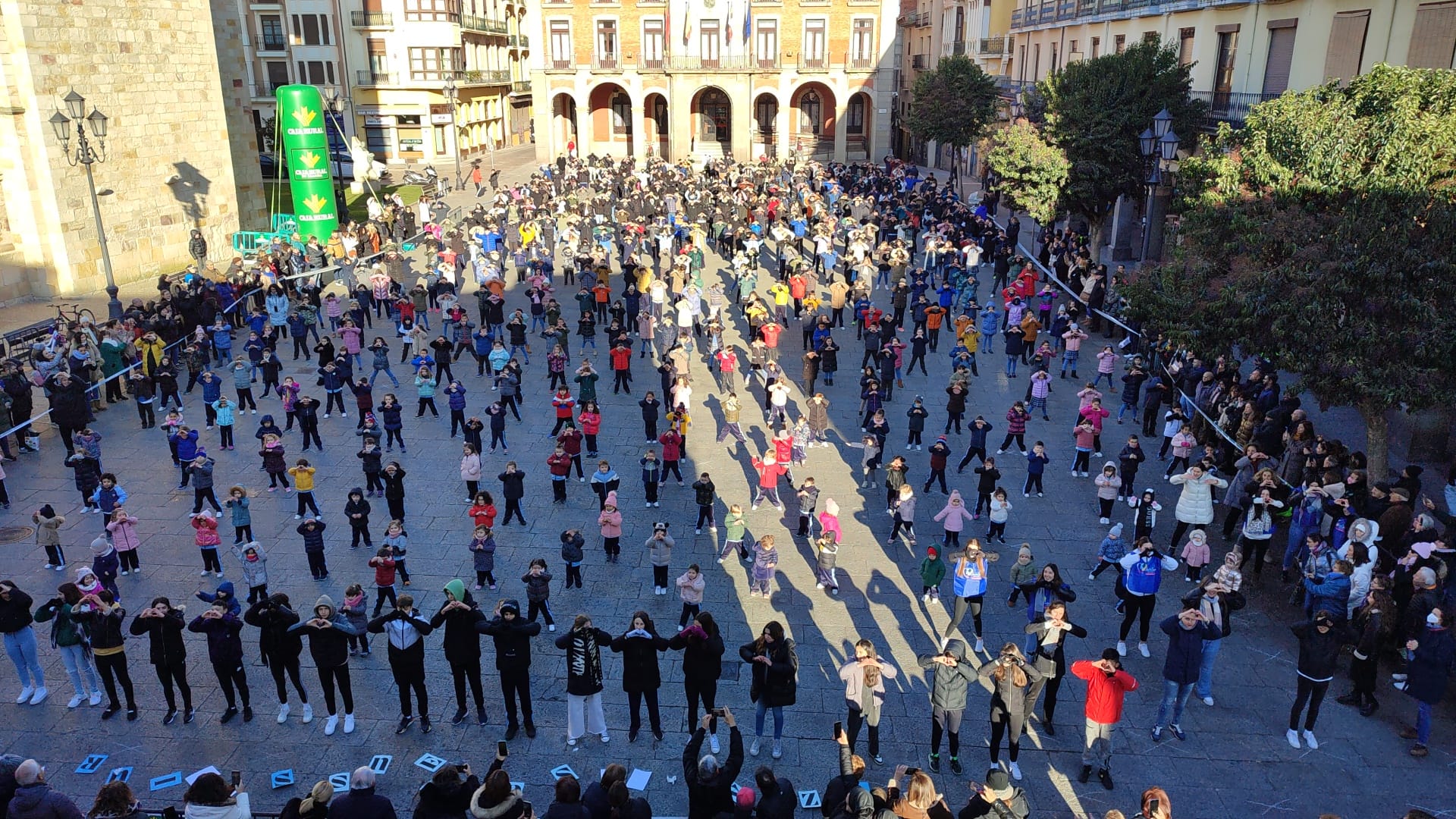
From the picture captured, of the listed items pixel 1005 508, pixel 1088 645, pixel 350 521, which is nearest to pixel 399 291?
pixel 350 521

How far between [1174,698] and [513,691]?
6.12 metres

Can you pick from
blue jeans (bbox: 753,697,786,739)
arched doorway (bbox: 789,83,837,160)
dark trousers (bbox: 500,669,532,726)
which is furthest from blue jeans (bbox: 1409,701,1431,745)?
arched doorway (bbox: 789,83,837,160)

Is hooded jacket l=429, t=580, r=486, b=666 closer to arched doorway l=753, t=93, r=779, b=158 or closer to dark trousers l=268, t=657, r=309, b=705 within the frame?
dark trousers l=268, t=657, r=309, b=705

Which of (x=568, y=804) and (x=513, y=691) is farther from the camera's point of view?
(x=513, y=691)

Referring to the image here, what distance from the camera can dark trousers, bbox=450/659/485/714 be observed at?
8781mm

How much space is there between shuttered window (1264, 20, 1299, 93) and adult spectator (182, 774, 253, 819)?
24115 mm

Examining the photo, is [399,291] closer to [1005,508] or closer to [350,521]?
[350,521]

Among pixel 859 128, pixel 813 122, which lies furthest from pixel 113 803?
pixel 813 122

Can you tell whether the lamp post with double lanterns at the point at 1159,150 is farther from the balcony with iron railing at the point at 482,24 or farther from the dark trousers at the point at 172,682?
the balcony with iron railing at the point at 482,24

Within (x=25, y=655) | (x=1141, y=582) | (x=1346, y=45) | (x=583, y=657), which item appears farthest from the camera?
(x=1346, y=45)

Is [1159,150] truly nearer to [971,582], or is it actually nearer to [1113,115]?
[1113,115]

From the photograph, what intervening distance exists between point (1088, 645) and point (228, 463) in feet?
41.9

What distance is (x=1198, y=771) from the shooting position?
8.51 metres

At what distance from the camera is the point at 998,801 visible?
21.2 ft
